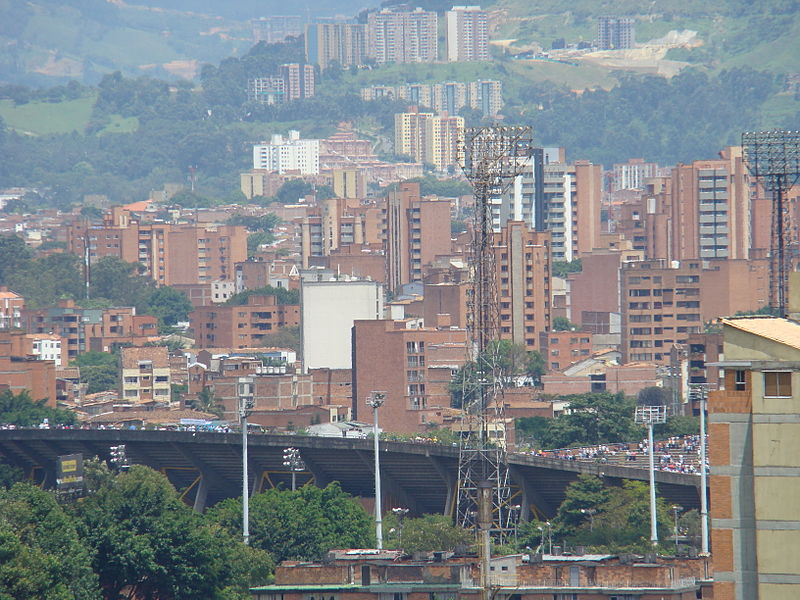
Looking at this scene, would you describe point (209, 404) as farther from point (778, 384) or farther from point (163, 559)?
point (778, 384)

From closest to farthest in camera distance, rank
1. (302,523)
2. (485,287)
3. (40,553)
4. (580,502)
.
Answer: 1. (40,553)
2. (485,287)
3. (302,523)
4. (580,502)

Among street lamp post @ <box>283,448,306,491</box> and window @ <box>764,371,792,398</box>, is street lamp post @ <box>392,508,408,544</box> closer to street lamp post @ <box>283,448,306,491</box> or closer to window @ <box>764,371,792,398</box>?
street lamp post @ <box>283,448,306,491</box>

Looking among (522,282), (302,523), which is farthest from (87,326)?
(302,523)

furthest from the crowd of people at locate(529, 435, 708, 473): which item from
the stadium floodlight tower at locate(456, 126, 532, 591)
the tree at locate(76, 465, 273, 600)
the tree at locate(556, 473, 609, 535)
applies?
the tree at locate(76, 465, 273, 600)

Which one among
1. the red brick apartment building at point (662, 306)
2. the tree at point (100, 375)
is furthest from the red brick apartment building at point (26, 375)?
the red brick apartment building at point (662, 306)

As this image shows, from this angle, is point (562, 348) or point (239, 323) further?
point (239, 323)

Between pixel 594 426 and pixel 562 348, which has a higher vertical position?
pixel 562 348
